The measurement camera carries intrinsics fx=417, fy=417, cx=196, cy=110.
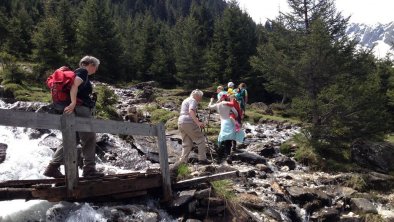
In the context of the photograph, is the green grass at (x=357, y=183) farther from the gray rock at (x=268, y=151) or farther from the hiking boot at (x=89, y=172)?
the hiking boot at (x=89, y=172)

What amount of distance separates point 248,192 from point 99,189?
446 cm

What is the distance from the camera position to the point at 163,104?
30266 mm

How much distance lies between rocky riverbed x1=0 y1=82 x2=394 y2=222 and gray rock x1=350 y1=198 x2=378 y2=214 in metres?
0.03

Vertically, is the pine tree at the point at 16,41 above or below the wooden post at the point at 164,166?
above

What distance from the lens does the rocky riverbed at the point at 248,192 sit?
27.5 feet

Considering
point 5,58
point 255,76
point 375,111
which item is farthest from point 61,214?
point 255,76

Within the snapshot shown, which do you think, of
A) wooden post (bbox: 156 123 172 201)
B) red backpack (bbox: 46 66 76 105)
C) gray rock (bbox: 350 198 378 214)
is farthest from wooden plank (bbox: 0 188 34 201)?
gray rock (bbox: 350 198 378 214)

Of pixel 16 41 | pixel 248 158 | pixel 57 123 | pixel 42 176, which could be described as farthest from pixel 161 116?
pixel 16 41

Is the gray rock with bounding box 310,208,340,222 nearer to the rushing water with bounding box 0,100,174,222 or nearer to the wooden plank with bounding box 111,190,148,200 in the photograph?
the rushing water with bounding box 0,100,174,222

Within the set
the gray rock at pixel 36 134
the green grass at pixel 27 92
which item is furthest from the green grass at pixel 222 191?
the green grass at pixel 27 92

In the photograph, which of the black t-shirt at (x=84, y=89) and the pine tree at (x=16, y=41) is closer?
the black t-shirt at (x=84, y=89)

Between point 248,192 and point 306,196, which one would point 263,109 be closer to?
point 306,196

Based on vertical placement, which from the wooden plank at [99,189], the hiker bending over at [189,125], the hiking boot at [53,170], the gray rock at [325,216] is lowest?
the gray rock at [325,216]

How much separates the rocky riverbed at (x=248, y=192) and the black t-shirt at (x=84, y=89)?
6.36ft
